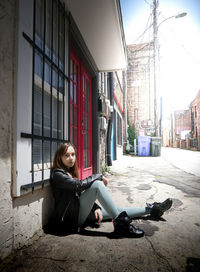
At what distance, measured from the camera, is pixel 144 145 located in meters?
11.1

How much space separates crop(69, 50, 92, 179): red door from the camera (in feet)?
10.8

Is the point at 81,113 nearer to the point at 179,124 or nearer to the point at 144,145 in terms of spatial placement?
the point at 144,145

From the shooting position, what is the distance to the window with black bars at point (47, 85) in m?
1.74

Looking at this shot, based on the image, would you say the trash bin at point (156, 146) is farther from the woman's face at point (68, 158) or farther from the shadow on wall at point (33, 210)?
the shadow on wall at point (33, 210)

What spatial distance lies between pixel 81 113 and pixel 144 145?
8318 millimetres

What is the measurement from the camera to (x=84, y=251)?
1417mm

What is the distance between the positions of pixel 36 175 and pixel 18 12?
1.47m

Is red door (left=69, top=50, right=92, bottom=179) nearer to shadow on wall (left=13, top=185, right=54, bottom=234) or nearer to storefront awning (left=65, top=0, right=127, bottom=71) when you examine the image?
storefront awning (left=65, top=0, right=127, bottom=71)

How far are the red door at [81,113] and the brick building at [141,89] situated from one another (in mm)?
12297

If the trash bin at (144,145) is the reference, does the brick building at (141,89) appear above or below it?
above

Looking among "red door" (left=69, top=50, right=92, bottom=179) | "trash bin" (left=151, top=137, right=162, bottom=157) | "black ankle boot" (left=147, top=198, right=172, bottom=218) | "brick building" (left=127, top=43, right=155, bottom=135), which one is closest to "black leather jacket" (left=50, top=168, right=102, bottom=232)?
"black ankle boot" (left=147, top=198, right=172, bottom=218)

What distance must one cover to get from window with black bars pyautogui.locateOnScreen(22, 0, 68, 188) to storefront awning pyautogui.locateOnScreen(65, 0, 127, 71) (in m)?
0.33

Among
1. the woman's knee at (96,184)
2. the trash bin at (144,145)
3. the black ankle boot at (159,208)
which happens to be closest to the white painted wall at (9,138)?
the woman's knee at (96,184)

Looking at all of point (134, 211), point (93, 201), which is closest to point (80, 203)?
point (93, 201)
